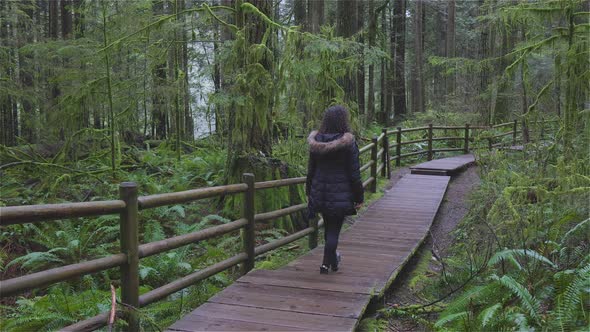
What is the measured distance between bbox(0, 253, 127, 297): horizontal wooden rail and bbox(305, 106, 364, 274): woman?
93.7 inches

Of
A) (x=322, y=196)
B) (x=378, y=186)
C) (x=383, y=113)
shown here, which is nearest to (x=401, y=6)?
(x=383, y=113)

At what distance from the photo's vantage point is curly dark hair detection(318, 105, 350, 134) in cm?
531

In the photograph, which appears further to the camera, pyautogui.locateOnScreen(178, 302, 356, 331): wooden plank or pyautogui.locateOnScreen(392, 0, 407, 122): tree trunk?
pyautogui.locateOnScreen(392, 0, 407, 122): tree trunk

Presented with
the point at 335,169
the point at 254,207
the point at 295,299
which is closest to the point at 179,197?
the point at 295,299

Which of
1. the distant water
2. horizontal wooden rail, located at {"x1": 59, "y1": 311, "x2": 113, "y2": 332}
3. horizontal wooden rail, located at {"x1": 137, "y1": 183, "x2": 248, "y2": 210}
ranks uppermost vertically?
the distant water

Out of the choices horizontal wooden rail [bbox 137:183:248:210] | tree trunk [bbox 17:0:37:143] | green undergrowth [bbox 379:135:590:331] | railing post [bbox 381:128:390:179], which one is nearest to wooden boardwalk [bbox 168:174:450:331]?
green undergrowth [bbox 379:135:590:331]

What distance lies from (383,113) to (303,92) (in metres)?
20.1

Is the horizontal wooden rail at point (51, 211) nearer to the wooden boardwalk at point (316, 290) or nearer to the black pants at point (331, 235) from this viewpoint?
the wooden boardwalk at point (316, 290)

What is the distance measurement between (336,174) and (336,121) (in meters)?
0.58

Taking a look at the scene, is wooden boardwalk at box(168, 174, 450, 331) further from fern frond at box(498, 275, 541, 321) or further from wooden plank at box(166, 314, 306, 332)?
fern frond at box(498, 275, 541, 321)

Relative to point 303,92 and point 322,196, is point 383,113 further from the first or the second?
point 322,196

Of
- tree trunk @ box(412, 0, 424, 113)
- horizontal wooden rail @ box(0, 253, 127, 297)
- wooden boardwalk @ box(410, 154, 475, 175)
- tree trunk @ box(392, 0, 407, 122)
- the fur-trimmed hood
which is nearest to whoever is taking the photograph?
horizontal wooden rail @ box(0, 253, 127, 297)

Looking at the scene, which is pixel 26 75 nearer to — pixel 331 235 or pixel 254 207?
pixel 254 207

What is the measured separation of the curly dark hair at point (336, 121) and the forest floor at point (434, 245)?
156cm
